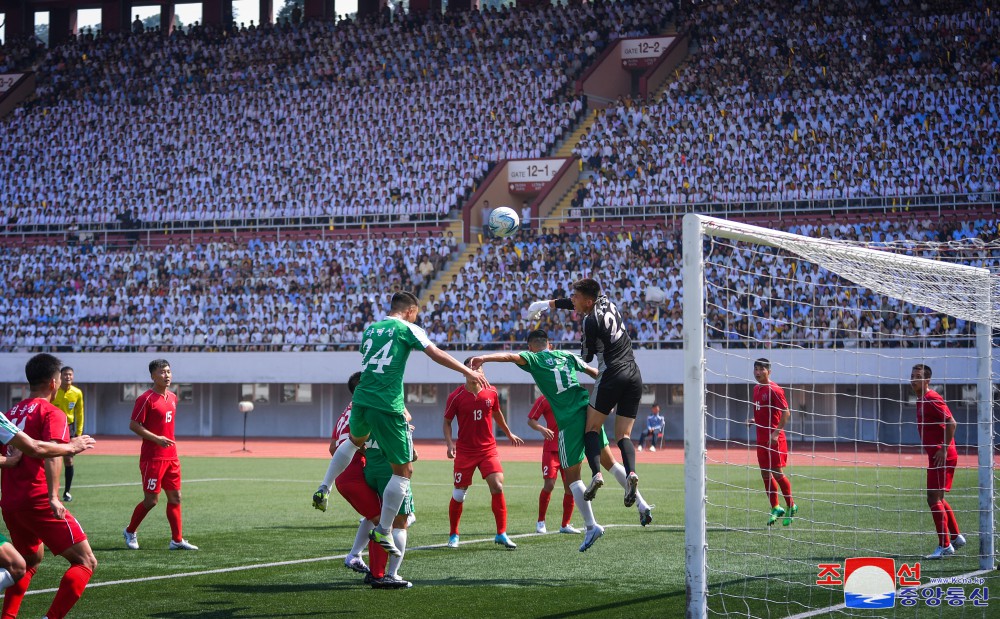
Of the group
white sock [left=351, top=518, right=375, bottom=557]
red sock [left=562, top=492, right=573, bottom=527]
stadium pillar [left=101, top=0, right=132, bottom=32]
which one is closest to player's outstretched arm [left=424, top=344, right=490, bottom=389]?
white sock [left=351, top=518, right=375, bottom=557]

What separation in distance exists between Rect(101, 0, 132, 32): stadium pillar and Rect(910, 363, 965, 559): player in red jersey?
54050mm

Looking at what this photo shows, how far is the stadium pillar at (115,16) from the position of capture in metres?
57.8

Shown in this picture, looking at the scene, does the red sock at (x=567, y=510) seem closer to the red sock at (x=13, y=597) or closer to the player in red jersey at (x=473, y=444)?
the player in red jersey at (x=473, y=444)

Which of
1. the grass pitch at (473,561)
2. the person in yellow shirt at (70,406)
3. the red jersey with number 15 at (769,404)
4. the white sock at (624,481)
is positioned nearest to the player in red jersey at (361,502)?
the grass pitch at (473,561)

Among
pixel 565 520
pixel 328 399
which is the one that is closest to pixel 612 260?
pixel 328 399

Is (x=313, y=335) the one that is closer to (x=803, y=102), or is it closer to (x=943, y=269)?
(x=803, y=102)

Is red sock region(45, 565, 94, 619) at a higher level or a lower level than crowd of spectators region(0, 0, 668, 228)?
lower

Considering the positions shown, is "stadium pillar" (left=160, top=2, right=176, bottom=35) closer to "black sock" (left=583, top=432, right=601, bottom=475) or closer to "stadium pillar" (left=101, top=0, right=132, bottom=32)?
"stadium pillar" (left=101, top=0, right=132, bottom=32)

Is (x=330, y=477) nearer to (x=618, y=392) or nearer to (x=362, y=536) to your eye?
(x=362, y=536)

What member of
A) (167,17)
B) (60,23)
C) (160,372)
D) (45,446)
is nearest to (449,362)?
(45,446)

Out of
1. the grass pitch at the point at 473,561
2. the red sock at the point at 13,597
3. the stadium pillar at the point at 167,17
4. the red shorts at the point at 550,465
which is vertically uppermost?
the stadium pillar at the point at 167,17

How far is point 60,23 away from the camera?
5875cm

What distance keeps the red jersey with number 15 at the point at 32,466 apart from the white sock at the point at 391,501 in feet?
9.30

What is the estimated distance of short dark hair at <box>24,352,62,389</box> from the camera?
8.06 meters
